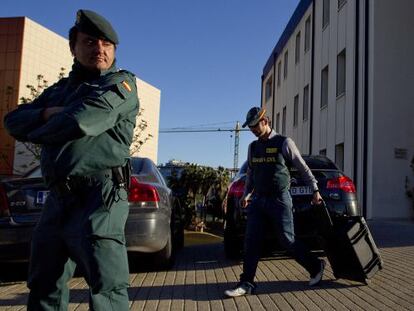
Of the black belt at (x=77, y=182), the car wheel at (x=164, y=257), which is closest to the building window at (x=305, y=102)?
the car wheel at (x=164, y=257)

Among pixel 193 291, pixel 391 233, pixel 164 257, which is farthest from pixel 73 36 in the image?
pixel 391 233

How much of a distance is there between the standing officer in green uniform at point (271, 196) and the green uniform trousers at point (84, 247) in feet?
9.36

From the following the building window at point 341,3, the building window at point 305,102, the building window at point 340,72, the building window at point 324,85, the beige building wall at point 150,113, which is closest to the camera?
the building window at point 340,72

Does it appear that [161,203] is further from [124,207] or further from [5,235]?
[124,207]

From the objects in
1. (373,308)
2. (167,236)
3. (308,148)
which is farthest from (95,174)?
(308,148)

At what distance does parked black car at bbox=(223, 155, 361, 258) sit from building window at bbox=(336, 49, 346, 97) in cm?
1090

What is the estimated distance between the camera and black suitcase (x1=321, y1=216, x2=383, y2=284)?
5523mm

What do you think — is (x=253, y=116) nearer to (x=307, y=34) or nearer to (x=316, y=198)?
(x=316, y=198)

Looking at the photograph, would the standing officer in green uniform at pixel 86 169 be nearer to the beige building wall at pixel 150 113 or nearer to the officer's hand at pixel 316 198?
the officer's hand at pixel 316 198

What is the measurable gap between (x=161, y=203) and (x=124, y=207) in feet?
11.1

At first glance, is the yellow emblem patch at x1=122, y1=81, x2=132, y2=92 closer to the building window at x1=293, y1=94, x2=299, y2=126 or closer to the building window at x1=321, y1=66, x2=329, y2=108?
the building window at x1=321, y1=66, x2=329, y2=108

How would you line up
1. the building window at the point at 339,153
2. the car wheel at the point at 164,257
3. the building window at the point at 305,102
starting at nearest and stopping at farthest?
1. the car wheel at the point at 164,257
2. the building window at the point at 339,153
3. the building window at the point at 305,102

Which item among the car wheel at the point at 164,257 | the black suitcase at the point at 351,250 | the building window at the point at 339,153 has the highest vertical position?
the building window at the point at 339,153

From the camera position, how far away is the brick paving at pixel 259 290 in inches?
189
